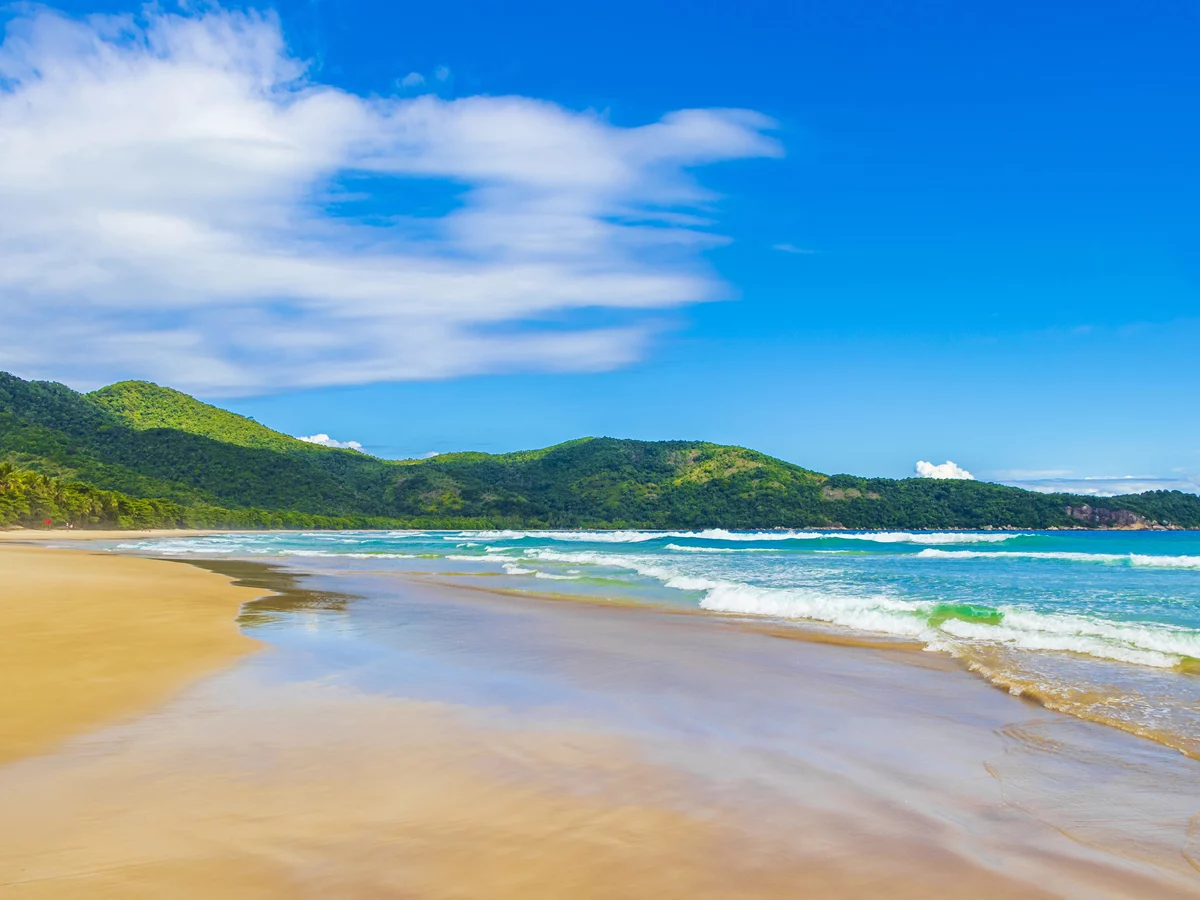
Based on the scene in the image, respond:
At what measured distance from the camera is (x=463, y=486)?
14450 centimetres

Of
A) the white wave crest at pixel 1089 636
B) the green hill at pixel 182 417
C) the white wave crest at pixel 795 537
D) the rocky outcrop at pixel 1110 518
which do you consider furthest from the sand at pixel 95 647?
the green hill at pixel 182 417

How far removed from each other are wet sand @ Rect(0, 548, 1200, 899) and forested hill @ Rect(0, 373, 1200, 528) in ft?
308

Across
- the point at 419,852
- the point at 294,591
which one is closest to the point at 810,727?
the point at 419,852

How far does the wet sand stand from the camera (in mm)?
3699

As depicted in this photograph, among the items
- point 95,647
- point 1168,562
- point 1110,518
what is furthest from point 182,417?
point 95,647

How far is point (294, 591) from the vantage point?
63.4ft

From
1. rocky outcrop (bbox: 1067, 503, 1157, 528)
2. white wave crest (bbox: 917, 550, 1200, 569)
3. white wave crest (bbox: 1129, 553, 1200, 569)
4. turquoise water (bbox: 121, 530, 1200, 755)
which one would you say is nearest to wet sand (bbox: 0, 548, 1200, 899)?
turquoise water (bbox: 121, 530, 1200, 755)

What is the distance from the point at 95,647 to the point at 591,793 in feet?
23.9

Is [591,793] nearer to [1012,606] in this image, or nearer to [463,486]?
[1012,606]

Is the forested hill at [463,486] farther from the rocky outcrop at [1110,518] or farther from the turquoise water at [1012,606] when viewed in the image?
the turquoise water at [1012,606]

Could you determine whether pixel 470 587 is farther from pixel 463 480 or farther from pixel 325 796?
pixel 463 480

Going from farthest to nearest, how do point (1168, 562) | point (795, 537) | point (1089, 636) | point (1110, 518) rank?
point (1110, 518), point (795, 537), point (1168, 562), point (1089, 636)

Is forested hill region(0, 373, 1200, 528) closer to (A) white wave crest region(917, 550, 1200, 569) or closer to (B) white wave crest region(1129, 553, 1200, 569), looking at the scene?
(A) white wave crest region(917, 550, 1200, 569)

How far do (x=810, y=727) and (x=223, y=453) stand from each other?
140 meters
